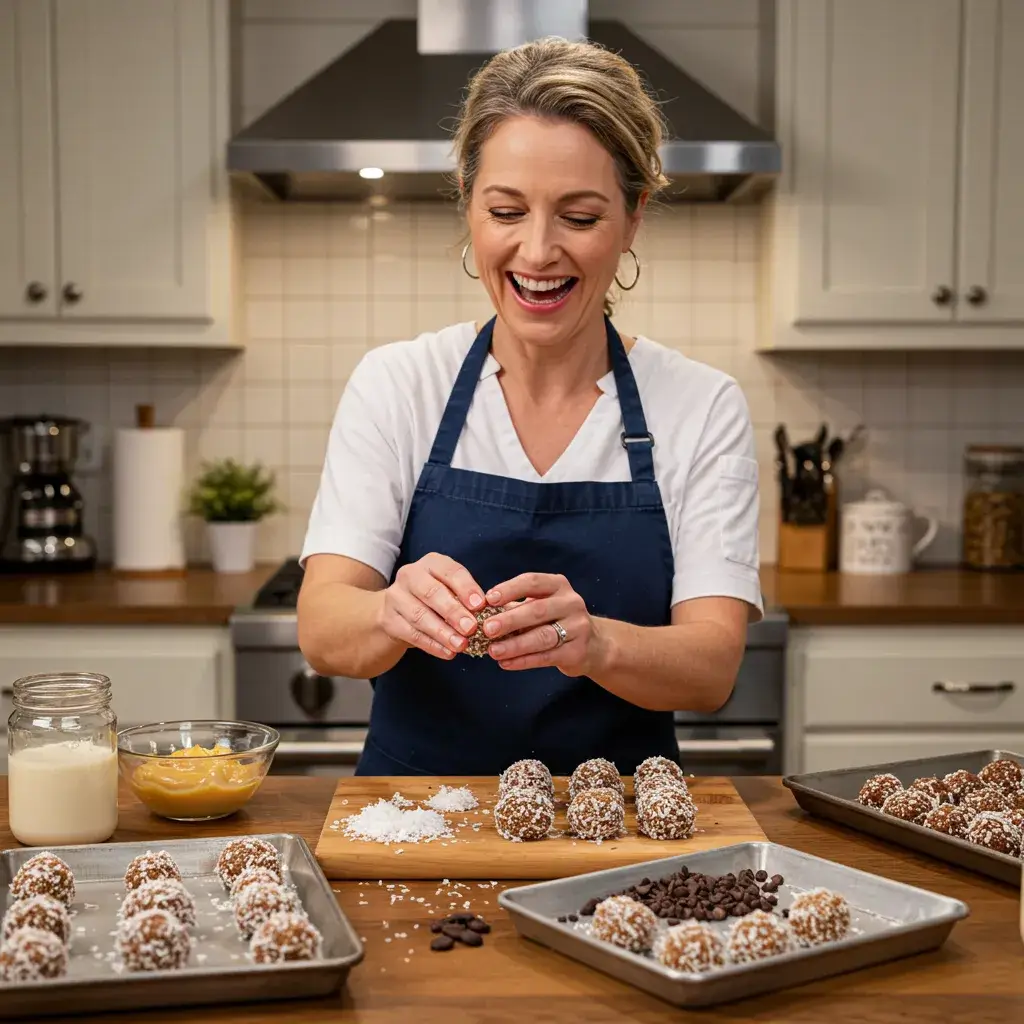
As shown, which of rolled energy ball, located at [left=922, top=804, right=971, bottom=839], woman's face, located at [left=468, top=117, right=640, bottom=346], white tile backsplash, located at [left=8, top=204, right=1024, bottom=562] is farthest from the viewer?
white tile backsplash, located at [left=8, top=204, right=1024, bottom=562]

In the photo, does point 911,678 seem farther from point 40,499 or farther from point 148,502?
point 40,499

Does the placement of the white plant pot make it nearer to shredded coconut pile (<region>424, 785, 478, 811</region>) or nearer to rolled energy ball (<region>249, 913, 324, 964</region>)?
shredded coconut pile (<region>424, 785, 478, 811</region>)

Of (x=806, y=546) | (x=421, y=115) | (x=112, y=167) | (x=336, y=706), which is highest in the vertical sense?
(x=421, y=115)

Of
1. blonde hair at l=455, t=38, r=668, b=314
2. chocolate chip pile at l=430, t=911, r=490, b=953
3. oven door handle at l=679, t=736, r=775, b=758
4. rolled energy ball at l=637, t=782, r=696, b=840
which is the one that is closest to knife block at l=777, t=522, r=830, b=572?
oven door handle at l=679, t=736, r=775, b=758

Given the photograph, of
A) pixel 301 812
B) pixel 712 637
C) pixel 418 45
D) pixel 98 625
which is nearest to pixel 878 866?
pixel 712 637

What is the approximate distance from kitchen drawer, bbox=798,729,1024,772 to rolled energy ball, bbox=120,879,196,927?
81.6 inches

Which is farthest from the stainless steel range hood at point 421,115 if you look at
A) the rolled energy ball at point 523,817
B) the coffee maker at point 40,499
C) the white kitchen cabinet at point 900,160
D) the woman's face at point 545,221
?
the rolled energy ball at point 523,817

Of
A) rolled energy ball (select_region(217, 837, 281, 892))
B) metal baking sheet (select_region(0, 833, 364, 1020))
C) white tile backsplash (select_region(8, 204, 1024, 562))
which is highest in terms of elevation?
white tile backsplash (select_region(8, 204, 1024, 562))

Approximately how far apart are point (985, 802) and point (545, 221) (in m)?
0.86

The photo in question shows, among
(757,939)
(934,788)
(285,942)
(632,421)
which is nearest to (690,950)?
(757,939)

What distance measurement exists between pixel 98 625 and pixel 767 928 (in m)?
2.19

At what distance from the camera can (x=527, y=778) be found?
1448 mm

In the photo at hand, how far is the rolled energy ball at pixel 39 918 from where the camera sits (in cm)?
107

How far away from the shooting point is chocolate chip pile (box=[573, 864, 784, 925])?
3.82 feet
